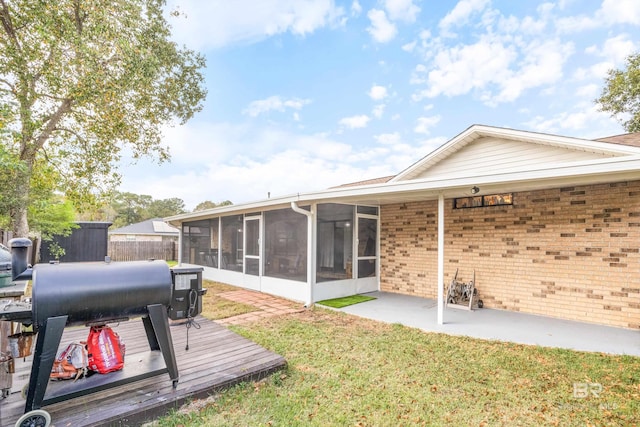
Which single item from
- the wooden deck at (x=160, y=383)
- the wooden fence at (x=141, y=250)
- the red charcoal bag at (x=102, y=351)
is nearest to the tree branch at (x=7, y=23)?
the wooden deck at (x=160, y=383)

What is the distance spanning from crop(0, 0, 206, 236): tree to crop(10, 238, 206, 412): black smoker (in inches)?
208

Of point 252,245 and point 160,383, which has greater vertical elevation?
point 252,245

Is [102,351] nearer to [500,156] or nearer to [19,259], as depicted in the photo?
[19,259]

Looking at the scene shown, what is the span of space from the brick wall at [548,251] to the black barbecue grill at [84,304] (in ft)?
19.3

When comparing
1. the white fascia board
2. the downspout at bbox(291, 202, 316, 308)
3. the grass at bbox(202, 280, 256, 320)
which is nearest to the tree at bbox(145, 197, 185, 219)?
the grass at bbox(202, 280, 256, 320)

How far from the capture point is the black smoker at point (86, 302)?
229 centimetres

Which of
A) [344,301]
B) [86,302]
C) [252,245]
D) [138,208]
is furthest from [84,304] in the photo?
[138,208]

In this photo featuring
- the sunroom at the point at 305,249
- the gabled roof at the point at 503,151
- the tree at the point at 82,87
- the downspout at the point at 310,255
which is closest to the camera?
the gabled roof at the point at 503,151

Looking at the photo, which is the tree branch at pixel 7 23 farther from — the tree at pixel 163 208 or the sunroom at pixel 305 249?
the tree at pixel 163 208

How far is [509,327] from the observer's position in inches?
198

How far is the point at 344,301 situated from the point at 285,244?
1962mm

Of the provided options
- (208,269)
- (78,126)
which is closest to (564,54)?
(208,269)

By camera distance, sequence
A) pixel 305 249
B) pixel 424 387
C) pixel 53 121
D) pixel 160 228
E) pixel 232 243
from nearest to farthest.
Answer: pixel 424 387, pixel 305 249, pixel 53 121, pixel 232 243, pixel 160 228

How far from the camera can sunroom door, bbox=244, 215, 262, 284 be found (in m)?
8.39
